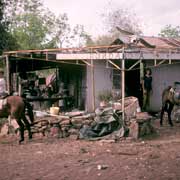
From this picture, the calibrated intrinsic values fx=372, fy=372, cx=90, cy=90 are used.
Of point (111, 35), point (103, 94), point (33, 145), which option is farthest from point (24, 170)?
point (111, 35)

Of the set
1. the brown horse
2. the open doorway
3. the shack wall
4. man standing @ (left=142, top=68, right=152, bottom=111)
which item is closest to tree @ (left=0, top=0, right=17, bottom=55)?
the shack wall

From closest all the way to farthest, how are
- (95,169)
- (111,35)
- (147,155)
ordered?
1. (95,169)
2. (147,155)
3. (111,35)

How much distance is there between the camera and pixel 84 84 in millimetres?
16422

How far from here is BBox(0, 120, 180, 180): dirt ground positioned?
761 cm

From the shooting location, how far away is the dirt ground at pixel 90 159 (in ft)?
25.0

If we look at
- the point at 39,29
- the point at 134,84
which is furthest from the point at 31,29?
the point at 134,84

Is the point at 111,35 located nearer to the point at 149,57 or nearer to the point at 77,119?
the point at 149,57

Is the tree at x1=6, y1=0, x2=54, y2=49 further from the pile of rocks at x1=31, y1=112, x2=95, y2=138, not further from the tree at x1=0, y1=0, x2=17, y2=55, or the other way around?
the pile of rocks at x1=31, y1=112, x2=95, y2=138

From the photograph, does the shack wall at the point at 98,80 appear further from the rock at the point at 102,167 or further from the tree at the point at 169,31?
the tree at the point at 169,31

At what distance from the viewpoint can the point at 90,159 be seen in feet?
29.4

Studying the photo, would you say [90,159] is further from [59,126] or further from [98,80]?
[98,80]

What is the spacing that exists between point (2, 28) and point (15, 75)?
12.9 feet

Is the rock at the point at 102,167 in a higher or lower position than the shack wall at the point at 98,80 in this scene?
lower

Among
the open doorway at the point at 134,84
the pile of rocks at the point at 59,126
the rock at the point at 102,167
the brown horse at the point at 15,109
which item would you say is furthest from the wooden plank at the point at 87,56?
the rock at the point at 102,167
